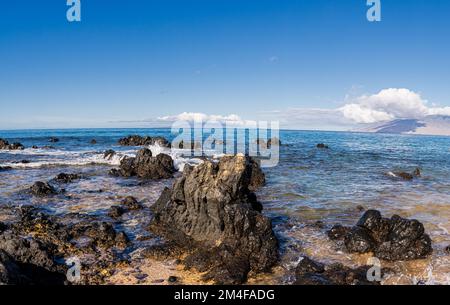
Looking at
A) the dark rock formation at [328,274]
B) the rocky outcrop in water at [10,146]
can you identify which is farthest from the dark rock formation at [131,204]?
the rocky outcrop in water at [10,146]

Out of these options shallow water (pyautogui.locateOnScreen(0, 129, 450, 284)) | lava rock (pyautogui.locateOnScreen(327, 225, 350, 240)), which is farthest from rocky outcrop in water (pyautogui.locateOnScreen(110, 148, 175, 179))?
lava rock (pyautogui.locateOnScreen(327, 225, 350, 240))

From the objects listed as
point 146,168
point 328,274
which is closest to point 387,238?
point 328,274

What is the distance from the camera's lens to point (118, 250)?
12.3 meters

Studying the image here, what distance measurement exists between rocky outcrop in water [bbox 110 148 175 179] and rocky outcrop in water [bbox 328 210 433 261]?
16993 millimetres

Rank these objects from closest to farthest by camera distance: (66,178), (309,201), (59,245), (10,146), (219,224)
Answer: (59,245) → (219,224) → (309,201) → (66,178) → (10,146)

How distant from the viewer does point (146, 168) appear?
27969 mm

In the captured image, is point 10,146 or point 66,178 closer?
point 66,178

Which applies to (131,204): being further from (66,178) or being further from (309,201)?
(66,178)

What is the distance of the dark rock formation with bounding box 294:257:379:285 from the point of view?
9.59 meters

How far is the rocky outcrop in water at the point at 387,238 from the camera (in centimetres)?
1166

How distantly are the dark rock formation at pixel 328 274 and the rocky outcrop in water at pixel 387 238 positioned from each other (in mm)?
1640

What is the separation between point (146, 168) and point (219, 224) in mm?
16618
